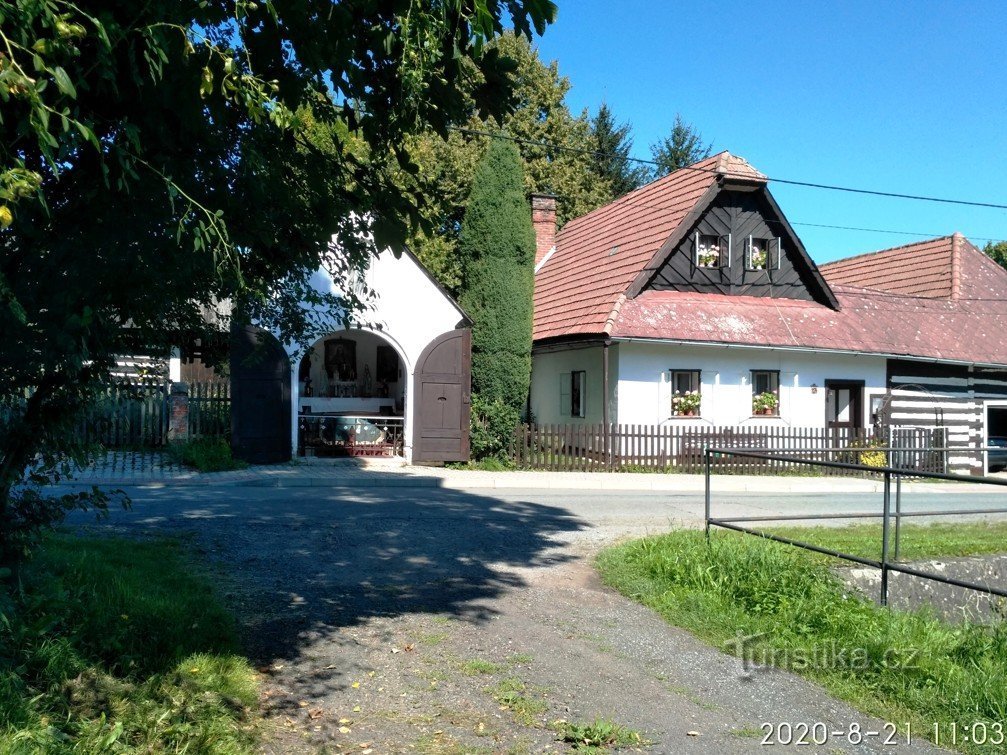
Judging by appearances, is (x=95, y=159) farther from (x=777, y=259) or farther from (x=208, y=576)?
(x=777, y=259)

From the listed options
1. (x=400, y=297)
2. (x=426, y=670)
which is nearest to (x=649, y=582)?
(x=426, y=670)

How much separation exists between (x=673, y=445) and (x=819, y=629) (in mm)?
15736

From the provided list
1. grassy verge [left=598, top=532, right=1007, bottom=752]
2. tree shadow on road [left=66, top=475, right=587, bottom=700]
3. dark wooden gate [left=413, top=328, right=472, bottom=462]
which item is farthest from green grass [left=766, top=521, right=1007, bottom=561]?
dark wooden gate [left=413, top=328, right=472, bottom=462]

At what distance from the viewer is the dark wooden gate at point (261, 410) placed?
61.2 ft

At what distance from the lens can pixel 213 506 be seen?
1262 centimetres

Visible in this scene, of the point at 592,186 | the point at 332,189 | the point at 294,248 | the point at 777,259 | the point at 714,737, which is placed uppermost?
the point at 592,186

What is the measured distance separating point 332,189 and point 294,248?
0.53 m

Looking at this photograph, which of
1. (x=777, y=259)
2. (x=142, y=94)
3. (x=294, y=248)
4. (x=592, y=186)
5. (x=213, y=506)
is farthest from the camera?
(x=592, y=186)

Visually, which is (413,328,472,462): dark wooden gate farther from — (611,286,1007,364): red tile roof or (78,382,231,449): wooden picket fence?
(78,382,231,449): wooden picket fence

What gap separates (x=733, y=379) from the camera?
24172 millimetres

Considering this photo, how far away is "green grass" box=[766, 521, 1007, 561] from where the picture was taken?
10.2 m

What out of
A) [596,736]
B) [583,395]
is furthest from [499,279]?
[596,736]

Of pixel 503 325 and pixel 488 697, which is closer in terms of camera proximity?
pixel 488 697

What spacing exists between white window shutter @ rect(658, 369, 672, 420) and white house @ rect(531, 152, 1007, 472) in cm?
4
